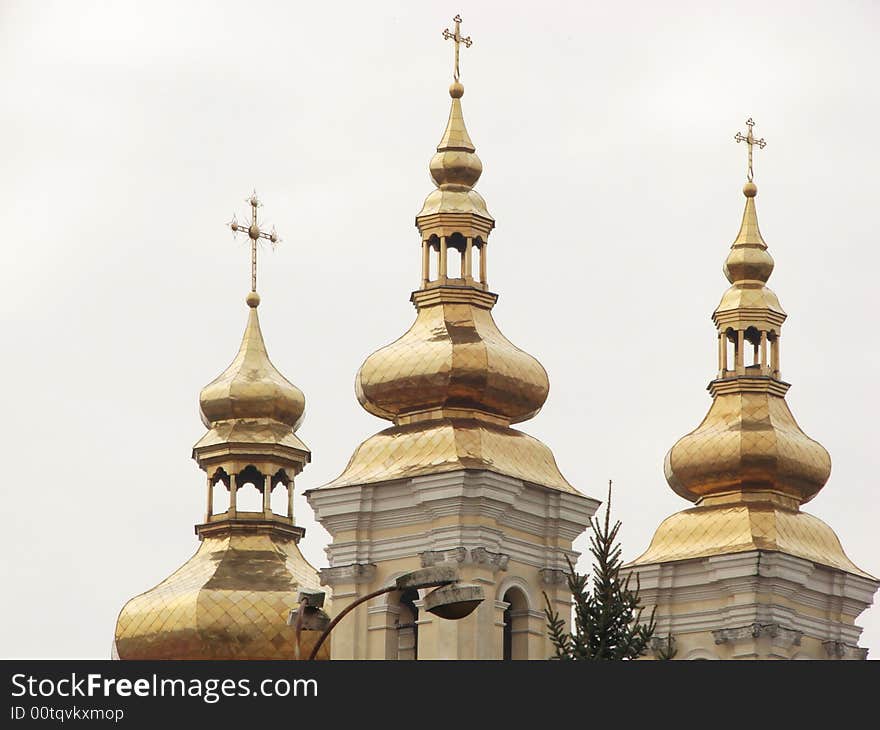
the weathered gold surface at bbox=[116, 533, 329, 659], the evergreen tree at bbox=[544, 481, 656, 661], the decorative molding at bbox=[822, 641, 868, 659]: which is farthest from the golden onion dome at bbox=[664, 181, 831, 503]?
the evergreen tree at bbox=[544, 481, 656, 661]

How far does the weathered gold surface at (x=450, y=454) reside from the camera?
51719mm

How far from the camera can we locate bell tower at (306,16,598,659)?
2020 inches

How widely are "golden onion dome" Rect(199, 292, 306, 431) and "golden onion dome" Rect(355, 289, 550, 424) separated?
846 centimetres

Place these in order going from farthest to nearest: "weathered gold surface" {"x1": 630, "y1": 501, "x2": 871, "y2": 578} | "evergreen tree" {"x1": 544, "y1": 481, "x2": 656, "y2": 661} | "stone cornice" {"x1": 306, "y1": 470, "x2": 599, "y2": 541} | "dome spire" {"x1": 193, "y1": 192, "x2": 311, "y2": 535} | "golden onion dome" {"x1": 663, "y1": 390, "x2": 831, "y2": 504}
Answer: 1. "dome spire" {"x1": 193, "y1": 192, "x2": 311, "y2": 535}
2. "golden onion dome" {"x1": 663, "y1": 390, "x2": 831, "y2": 504}
3. "weathered gold surface" {"x1": 630, "y1": 501, "x2": 871, "y2": 578}
4. "stone cornice" {"x1": 306, "y1": 470, "x2": 599, "y2": 541}
5. "evergreen tree" {"x1": 544, "y1": 481, "x2": 656, "y2": 661}

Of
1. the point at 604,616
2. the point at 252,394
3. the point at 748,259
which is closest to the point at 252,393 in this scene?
the point at 252,394

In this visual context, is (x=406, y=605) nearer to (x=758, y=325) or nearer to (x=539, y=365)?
(x=539, y=365)

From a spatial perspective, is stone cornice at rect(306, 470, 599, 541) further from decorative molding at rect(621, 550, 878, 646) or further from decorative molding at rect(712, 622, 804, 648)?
decorative molding at rect(712, 622, 804, 648)

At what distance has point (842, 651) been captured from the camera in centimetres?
5578

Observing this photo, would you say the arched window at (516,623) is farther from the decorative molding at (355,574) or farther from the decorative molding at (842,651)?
the decorative molding at (842,651)

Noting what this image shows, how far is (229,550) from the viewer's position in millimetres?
59656
